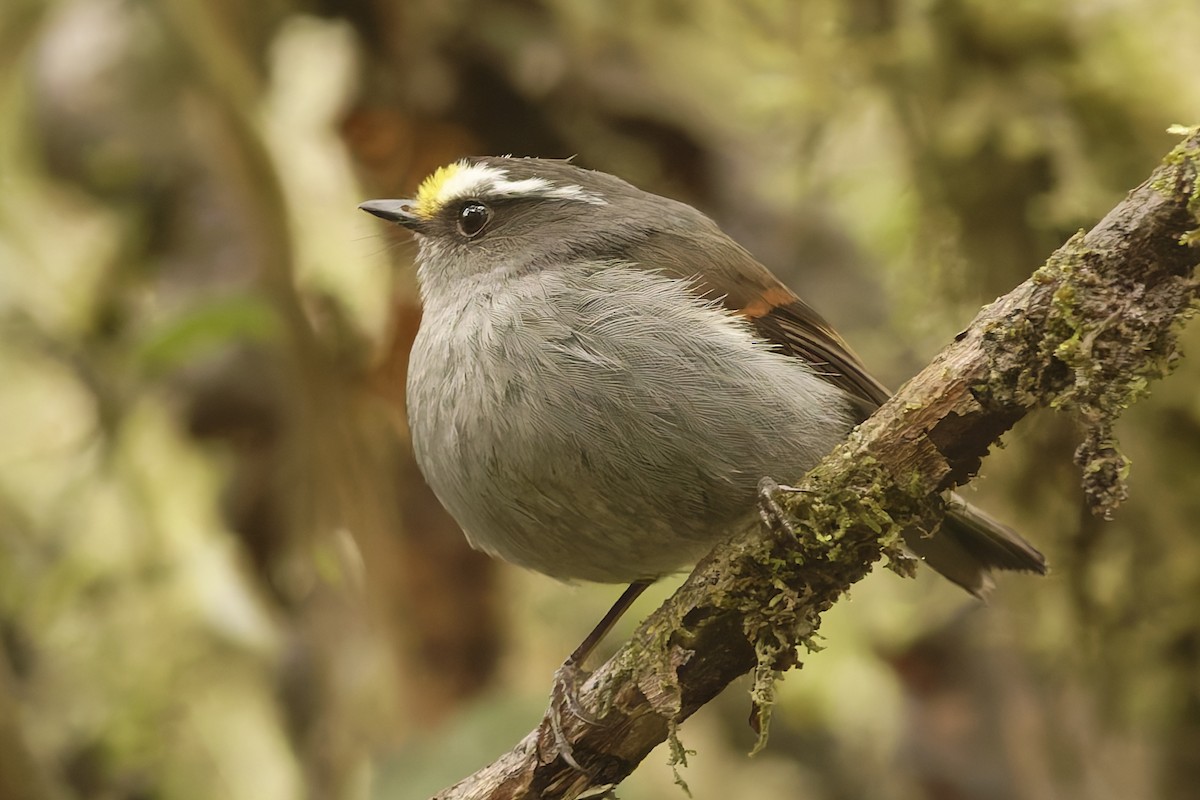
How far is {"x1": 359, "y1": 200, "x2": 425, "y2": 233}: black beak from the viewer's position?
359cm

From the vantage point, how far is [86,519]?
189 inches

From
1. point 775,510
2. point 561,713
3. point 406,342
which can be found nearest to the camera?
point 775,510

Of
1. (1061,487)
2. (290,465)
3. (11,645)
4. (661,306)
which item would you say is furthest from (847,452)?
(11,645)

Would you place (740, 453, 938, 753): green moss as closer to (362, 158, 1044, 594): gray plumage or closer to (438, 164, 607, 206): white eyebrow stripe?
(362, 158, 1044, 594): gray plumage

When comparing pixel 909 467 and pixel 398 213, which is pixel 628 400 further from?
pixel 398 213

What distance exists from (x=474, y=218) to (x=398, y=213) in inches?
9.2

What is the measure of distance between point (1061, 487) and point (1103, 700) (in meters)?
0.69

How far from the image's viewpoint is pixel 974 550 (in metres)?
3.08

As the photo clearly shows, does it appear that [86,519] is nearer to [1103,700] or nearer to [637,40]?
[637,40]

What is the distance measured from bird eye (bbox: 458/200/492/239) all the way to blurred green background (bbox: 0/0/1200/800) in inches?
38.2

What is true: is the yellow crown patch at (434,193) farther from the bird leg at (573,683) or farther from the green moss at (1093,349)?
the green moss at (1093,349)

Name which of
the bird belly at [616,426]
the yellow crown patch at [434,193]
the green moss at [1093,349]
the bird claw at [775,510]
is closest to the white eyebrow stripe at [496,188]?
the yellow crown patch at [434,193]

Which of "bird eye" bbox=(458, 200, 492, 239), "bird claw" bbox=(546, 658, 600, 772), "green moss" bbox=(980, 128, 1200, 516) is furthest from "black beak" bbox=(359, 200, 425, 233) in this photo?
"green moss" bbox=(980, 128, 1200, 516)

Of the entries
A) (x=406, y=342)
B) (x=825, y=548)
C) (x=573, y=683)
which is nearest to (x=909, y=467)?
(x=825, y=548)
